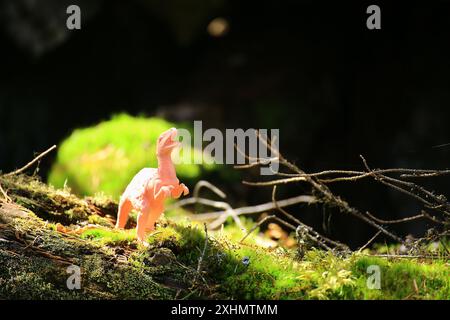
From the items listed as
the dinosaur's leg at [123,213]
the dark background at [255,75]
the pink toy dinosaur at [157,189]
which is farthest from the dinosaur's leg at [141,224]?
the dark background at [255,75]

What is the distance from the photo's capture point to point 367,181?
7.21 m

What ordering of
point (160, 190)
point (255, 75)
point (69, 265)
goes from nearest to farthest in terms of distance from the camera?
point (69, 265)
point (160, 190)
point (255, 75)

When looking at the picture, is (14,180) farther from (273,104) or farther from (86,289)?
(273,104)

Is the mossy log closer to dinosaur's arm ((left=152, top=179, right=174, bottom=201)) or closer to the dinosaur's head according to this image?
dinosaur's arm ((left=152, top=179, right=174, bottom=201))

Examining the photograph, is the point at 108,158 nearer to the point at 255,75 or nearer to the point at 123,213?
the point at 123,213

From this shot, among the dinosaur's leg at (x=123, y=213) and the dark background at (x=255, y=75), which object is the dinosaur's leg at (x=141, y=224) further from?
the dark background at (x=255, y=75)

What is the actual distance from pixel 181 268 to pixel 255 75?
6.26 meters

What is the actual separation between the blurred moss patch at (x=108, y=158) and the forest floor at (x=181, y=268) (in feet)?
9.00

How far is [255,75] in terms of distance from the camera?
343 inches

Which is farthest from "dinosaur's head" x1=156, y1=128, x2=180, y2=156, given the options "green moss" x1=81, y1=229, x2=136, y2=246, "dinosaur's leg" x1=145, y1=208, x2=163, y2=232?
"green moss" x1=81, y1=229, x2=136, y2=246

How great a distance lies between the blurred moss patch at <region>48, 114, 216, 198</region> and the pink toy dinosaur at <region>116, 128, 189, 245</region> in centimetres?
269

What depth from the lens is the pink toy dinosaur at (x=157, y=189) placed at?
282cm

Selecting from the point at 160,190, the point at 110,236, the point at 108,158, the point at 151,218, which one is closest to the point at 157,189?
the point at 160,190

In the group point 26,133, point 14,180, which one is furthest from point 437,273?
point 26,133
